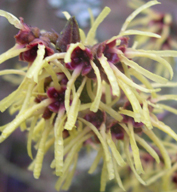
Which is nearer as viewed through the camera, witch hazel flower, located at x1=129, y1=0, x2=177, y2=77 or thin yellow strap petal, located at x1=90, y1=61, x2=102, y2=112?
thin yellow strap petal, located at x1=90, y1=61, x2=102, y2=112

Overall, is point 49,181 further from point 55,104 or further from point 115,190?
point 55,104

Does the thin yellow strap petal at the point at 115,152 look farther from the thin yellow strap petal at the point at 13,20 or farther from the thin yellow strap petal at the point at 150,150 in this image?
the thin yellow strap petal at the point at 13,20

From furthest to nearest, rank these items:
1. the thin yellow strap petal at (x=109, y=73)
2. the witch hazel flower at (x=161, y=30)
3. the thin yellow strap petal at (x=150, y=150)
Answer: the witch hazel flower at (x=161, y=30) < the thin yellow strap petal at (x=150, y=150) < the thin yellow strap petal at (x=109, y=73)

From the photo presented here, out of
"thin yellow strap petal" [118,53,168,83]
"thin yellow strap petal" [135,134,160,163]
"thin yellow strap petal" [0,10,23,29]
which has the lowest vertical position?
"thin yellow strap petal" [135,134,160,163]

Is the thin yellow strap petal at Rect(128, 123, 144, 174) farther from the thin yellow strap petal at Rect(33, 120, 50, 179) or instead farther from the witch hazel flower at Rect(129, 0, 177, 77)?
the witch hazel flower at Rect(129, 0, 177, 77)

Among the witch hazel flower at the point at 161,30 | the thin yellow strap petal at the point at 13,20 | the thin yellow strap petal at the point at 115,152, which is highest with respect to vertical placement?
the thin yellow strap petal at the point at 13,20

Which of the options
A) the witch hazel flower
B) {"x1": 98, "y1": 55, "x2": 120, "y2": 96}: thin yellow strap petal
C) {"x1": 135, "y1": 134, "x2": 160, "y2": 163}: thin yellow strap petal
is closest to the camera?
{"x1": 98, "y1": 55, "x2": 120, "y2": 96}: thin yellow strap petal

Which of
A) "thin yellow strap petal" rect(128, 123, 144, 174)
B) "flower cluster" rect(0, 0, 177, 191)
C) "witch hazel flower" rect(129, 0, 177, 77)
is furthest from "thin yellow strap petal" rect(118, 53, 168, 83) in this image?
"witch hazel flower" rect(129, 0, 177, 77)

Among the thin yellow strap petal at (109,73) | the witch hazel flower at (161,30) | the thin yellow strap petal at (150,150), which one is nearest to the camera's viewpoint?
the thin yellow strap petal at (109,73)

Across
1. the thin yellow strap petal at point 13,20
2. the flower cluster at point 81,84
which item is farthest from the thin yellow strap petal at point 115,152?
the thin yellow strap petal at point 13,20

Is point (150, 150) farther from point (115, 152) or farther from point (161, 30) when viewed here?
point (161, 30)

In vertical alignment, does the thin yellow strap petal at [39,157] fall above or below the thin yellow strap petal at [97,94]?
below
